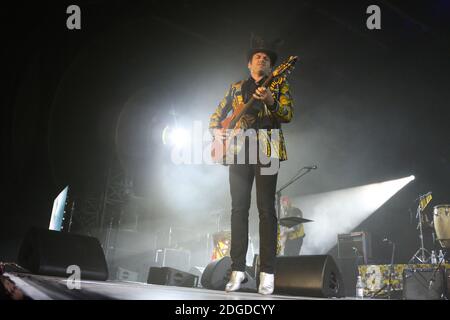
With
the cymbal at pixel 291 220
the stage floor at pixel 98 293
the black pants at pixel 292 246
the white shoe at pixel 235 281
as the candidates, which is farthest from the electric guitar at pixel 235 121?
the black pants at pixel 292 246

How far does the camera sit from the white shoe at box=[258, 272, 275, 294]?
257cm

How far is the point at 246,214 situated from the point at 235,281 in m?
0.53

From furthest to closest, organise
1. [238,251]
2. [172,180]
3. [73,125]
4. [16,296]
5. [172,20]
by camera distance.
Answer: [172,180] → [73,125] → [172,20] → [238,251] → [16,296]

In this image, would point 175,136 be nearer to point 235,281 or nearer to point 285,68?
point 285,68

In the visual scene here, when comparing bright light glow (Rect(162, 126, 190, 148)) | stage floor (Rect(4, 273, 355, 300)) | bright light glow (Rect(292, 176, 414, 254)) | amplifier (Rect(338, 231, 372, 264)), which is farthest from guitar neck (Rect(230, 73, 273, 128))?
bright light glow (Rect(292, 176, 414, 254))

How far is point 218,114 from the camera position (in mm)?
3152

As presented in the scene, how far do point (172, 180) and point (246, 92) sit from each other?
8.21 m

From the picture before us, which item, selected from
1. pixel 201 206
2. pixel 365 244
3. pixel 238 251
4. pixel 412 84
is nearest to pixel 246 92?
pixel 238 251

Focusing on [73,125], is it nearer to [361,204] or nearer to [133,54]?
[133,54]

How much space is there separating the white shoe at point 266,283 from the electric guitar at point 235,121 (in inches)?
38.6

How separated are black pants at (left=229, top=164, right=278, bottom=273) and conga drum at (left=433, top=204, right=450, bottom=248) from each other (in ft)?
19.3

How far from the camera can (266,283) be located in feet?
8.48

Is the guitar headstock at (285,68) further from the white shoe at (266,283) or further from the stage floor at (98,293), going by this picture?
the stage floor at (98,293)

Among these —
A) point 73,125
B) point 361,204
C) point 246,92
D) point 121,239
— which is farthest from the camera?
point 361,204
